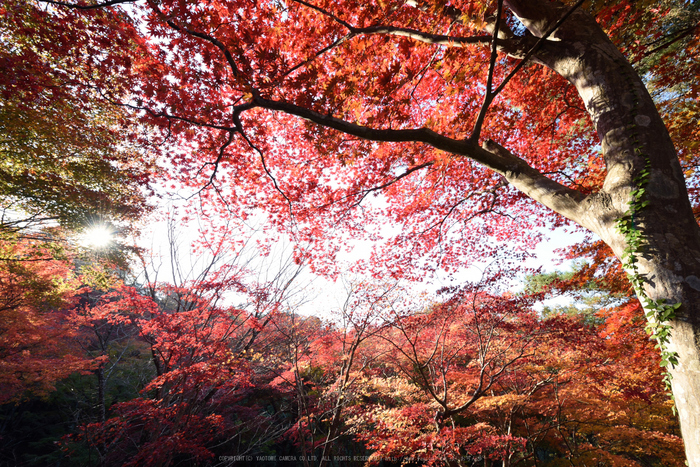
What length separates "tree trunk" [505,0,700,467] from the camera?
1.45 metres

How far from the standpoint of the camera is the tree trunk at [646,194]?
4.77ft

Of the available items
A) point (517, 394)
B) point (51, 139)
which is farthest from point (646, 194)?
point (51, 139)

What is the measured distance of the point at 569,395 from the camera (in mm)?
7320

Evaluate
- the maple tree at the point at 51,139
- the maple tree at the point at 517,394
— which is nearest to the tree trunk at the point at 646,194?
the maple tree at the point at 517,394

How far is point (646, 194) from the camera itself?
5.74ft

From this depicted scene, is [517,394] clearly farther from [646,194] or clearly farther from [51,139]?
[51,139]

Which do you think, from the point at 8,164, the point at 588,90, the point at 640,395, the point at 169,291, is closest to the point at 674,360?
the point at 588,90

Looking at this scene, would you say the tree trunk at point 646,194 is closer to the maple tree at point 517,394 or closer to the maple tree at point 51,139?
the maple tree at point 517,394

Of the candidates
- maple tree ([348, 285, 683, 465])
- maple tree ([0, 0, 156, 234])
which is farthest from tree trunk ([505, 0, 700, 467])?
maple tree ([0, 0, 156, 234])

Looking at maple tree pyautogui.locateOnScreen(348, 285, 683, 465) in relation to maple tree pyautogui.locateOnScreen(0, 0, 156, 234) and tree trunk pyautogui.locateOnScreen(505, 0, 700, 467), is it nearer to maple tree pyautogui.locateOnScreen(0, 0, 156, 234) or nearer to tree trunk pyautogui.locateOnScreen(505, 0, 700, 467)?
tree trunk pyautogui.locateOnScreen(505, 0, 700, 467)

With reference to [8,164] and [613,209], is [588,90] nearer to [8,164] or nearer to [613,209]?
[613,209]

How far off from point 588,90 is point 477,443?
7.22 meters

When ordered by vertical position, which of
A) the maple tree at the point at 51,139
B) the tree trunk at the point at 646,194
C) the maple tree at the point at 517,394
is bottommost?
the maple tree at the point at 517,394

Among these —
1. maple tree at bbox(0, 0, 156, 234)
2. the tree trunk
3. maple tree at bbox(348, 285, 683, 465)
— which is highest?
maple tree at bbox(0, 0, 156, 234)
